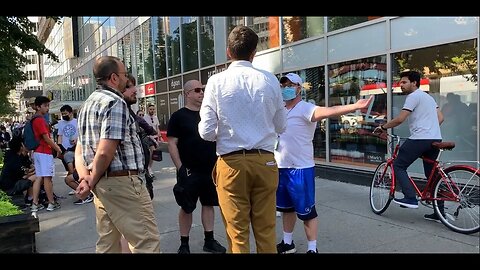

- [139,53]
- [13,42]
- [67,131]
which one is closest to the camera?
[67,131]

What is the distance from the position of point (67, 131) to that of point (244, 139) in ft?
19.6

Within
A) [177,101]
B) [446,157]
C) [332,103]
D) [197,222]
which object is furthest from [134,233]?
[177,101]

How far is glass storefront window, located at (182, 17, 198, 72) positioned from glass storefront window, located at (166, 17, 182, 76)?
50cm

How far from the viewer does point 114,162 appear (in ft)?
9.88

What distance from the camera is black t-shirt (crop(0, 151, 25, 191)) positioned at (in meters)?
6.86

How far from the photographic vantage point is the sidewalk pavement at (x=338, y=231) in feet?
14.3

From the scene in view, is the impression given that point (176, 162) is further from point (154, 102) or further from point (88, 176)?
point (154, 102)

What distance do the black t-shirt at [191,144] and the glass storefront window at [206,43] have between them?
9.31m

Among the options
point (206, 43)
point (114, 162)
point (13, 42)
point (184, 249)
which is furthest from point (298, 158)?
point (206, 43)

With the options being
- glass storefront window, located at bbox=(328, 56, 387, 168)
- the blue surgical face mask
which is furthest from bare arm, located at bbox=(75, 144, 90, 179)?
glass storefront window, located at bbox=(328, 56, 387, 168)

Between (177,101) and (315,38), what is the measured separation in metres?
8.15

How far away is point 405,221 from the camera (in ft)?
17.0

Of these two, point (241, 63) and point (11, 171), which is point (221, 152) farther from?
point (11, 171)

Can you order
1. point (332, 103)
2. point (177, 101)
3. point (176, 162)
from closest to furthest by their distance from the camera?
1. point (176, 162)
2. point (332, 103)
3. point (177, 101)
